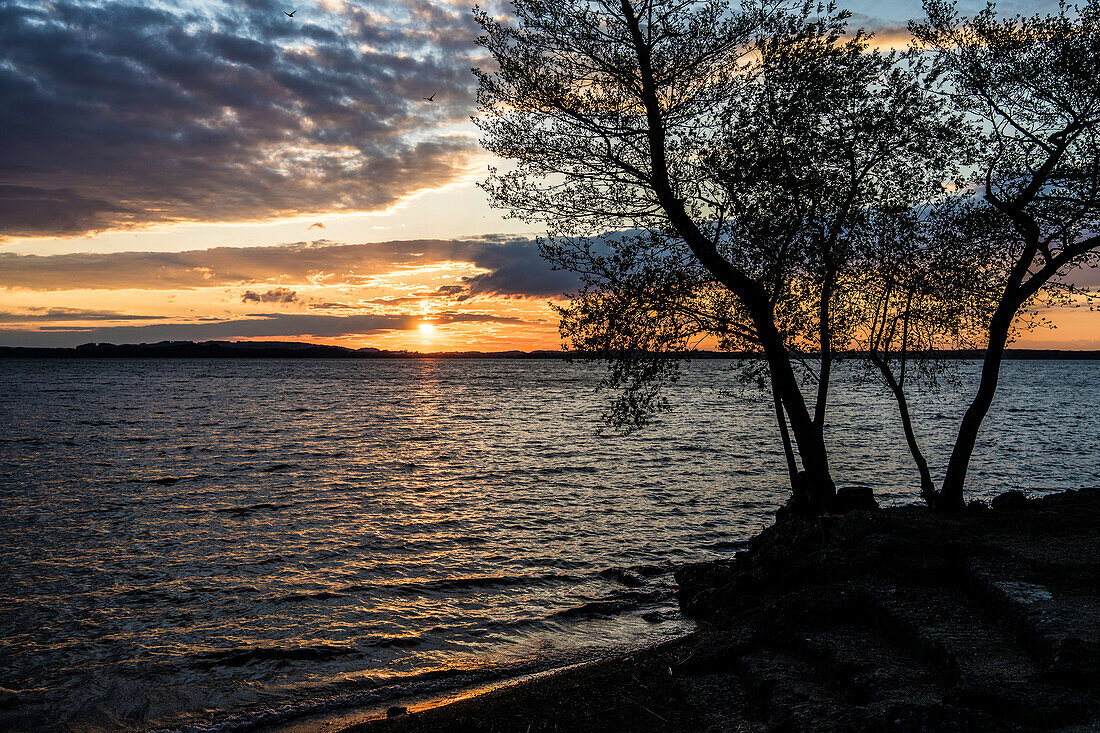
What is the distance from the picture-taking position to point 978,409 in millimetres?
16328

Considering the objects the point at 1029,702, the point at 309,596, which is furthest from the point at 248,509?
the point at 1029,702

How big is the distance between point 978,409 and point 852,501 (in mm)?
3930

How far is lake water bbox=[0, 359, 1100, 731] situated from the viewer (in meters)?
12.3

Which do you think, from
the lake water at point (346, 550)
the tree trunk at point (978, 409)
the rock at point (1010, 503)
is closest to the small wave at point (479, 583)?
the lake water at point (346, 550)

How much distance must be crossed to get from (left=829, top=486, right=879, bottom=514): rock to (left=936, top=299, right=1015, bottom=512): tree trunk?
5.55 feet

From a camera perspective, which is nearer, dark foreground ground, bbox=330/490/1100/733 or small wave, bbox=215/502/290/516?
dark foreground ground, bbox=330/490/1100/733

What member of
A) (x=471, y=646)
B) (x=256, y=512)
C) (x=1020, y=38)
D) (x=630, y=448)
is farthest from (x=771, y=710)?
(x=630, y=448)

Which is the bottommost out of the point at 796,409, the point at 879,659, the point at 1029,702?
the point at 879,659

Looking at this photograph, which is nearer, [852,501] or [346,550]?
[852,501]

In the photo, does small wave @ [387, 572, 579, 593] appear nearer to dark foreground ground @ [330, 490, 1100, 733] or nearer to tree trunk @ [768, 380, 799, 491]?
dark foreground ground @ [330, 490, 1100, 733]

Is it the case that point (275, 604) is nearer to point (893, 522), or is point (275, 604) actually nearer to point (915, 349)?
point (893, 522)

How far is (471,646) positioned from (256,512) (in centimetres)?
1577

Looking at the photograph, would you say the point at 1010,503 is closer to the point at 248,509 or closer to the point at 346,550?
the point at 346,550

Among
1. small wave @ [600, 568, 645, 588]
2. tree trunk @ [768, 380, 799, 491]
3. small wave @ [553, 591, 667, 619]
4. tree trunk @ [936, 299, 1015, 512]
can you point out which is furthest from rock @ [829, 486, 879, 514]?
small wave @ [600, 568, 645, 588]
